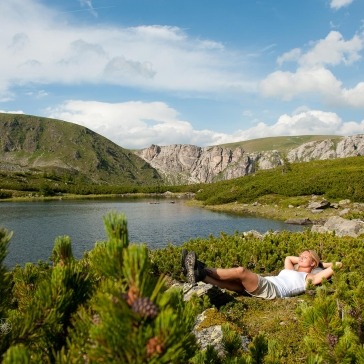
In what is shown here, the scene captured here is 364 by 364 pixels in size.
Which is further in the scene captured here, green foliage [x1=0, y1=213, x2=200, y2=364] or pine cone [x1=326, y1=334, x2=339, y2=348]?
pine cone [x1=326, y1=334, x2=339, y2=348]

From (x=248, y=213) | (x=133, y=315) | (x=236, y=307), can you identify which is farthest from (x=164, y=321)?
(x=248, y=213)

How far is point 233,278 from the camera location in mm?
9875

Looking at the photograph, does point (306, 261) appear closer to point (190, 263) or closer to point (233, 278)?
point (233, 278)

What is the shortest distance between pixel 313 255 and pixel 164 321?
1045 cm

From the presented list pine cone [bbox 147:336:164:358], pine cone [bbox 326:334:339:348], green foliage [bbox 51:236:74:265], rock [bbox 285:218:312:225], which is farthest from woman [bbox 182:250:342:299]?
rock [bbox 285:218:312:225]

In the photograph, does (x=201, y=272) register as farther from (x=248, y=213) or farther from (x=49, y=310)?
(x=248, y=213)

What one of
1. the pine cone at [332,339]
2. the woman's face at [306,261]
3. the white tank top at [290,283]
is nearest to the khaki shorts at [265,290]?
the white tank top at [290,283]

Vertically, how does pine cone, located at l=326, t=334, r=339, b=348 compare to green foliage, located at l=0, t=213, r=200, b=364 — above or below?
below

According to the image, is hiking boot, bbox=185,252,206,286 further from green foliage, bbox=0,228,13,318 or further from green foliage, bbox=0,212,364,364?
green foliage, bbox=0,228,13,318

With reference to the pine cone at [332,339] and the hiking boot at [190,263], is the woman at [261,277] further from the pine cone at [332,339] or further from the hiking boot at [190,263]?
the pine cone at [332,339]

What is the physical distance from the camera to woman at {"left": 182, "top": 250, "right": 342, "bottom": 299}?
935 cm

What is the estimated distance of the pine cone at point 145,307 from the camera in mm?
1647

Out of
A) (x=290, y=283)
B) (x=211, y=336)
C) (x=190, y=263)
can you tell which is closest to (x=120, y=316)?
(x=211, y=336)

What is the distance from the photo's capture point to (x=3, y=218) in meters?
64.1
